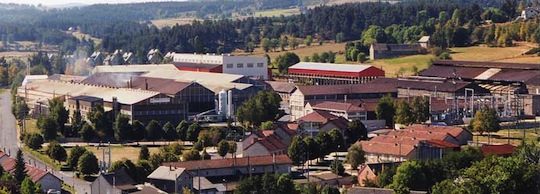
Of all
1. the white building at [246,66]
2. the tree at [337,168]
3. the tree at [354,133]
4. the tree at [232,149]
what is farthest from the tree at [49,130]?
the white building at [246,66]

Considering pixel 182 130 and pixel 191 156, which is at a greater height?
pixel 191 156

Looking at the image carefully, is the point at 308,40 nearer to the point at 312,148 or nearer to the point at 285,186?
the point at 312,148

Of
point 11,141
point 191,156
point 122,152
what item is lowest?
point 11,141

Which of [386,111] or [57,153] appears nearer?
[57,153]

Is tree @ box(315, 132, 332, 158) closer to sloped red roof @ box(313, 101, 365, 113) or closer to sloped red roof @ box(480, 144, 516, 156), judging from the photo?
sloped red roof @ box(480, 144, 516, 156)

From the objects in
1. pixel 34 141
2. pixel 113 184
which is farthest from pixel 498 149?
pixel 34 141

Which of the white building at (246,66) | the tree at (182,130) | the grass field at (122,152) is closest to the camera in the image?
the grass field at (122,152)

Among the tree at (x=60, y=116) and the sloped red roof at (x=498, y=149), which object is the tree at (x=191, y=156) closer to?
the sloped red roof at (x=498, y=149)
